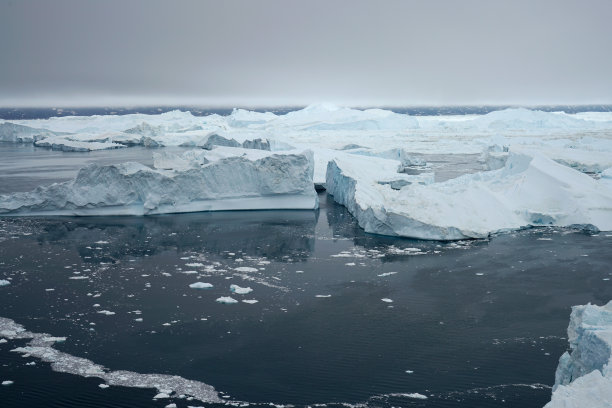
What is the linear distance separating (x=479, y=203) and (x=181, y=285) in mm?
6840

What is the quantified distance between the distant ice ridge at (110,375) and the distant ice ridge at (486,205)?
274 inches

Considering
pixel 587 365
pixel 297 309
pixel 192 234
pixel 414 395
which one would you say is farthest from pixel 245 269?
pixel 587 365

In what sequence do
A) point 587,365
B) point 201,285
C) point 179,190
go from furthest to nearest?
point 179,190
point 201,285
point 587,365

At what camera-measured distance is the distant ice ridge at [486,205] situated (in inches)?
474

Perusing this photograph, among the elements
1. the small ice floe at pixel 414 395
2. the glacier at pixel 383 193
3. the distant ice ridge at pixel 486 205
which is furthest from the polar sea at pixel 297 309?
the glacier at pixel 383 193

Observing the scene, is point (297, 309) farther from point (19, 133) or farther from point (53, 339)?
point (19, 133)

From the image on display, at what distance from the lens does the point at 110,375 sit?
613cm

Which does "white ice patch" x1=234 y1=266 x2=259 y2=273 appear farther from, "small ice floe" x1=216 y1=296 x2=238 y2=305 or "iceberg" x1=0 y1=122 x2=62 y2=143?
Answer: "iceberg" x1=0 y1=122 x2=62 y2=143

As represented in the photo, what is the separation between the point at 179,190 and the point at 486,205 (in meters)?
7.12

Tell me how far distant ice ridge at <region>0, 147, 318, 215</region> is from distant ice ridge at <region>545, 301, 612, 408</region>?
997cm

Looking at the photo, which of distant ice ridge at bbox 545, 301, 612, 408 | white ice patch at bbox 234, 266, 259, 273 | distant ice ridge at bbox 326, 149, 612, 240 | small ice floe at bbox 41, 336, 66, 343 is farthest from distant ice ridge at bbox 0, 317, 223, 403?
distant ice ridge at bbox 326, 149, 612, 240

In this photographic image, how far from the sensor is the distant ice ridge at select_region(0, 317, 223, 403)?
578cm

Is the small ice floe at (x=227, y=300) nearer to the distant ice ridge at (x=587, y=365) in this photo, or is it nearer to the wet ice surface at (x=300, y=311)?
the wet ice surface at (x=300, y=311)

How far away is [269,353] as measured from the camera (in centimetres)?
668
